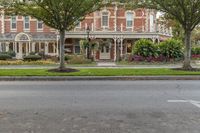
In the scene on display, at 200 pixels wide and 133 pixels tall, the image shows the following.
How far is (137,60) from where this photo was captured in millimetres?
30375

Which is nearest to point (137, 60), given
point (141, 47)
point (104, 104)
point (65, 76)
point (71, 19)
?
point (141, 47)

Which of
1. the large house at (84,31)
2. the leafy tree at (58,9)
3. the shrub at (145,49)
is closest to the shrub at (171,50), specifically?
the shrub at (145,49)

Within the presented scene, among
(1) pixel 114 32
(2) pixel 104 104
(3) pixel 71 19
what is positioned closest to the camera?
(2) pixel 104 104

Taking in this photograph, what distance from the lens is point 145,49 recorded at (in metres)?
30.7

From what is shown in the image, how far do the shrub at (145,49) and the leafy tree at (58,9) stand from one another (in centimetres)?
1158

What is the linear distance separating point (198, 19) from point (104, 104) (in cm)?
1291

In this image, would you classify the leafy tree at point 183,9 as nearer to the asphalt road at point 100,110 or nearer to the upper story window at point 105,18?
the asphalt road at point 100,110

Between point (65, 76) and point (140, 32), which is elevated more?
point (140, 32)

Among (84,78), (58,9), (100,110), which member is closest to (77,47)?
(58,9)

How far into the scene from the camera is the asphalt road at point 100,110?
6453 mm

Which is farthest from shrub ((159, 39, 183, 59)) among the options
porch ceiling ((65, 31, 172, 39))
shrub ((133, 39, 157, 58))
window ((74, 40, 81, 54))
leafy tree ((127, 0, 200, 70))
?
window ((74, 40, 81, 54))

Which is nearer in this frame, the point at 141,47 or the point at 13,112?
the point at 13,112

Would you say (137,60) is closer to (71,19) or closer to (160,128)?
(71,19)

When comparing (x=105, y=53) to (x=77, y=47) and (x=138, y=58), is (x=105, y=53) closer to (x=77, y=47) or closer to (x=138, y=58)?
(x=77, y=47)
